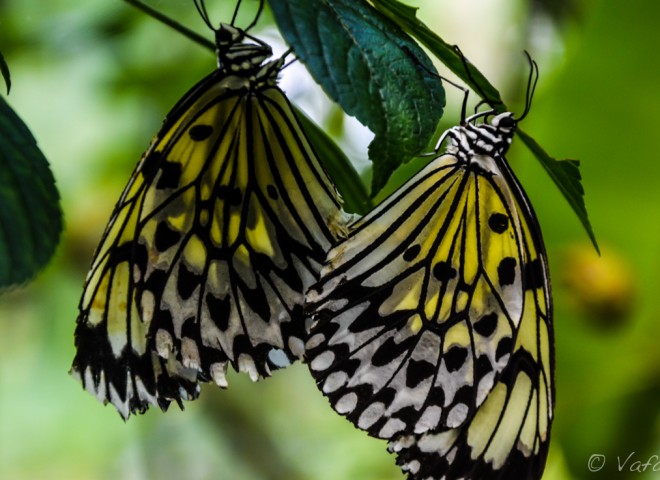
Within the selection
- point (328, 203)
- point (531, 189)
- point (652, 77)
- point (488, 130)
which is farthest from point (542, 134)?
point (328, 203)

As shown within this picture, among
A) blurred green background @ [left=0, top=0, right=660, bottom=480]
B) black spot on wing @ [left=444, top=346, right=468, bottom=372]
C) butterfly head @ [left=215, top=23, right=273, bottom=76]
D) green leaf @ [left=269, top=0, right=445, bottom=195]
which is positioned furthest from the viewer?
blurred green background @ [left=0, top=0, right=660, bottom=480]

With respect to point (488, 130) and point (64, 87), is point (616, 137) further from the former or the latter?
point (64, 87)

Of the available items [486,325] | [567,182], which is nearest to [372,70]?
[567,182]

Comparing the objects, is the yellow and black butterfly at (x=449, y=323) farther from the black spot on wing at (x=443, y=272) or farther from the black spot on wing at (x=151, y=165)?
the black spot on wing at (x=151, y=165)

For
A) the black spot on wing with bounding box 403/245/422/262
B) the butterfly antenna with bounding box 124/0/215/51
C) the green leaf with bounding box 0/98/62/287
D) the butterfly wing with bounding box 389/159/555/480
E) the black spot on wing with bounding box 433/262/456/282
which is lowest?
the butterfly wing with bounding box 389/159/555/480

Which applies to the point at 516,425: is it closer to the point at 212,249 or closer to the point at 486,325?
the point at 486,325

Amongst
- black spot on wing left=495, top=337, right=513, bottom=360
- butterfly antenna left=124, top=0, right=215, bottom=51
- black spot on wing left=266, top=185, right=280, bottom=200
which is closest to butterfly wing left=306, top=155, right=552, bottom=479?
black spot on wing left=495, top=337, right=513, bottom=360

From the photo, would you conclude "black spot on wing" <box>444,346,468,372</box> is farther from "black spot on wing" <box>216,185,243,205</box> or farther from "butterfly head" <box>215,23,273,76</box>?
"butterfly head" <box>215,23,273,76</box>

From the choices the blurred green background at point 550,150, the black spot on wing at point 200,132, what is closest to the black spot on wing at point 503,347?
the black spot on wing at point 200,132
